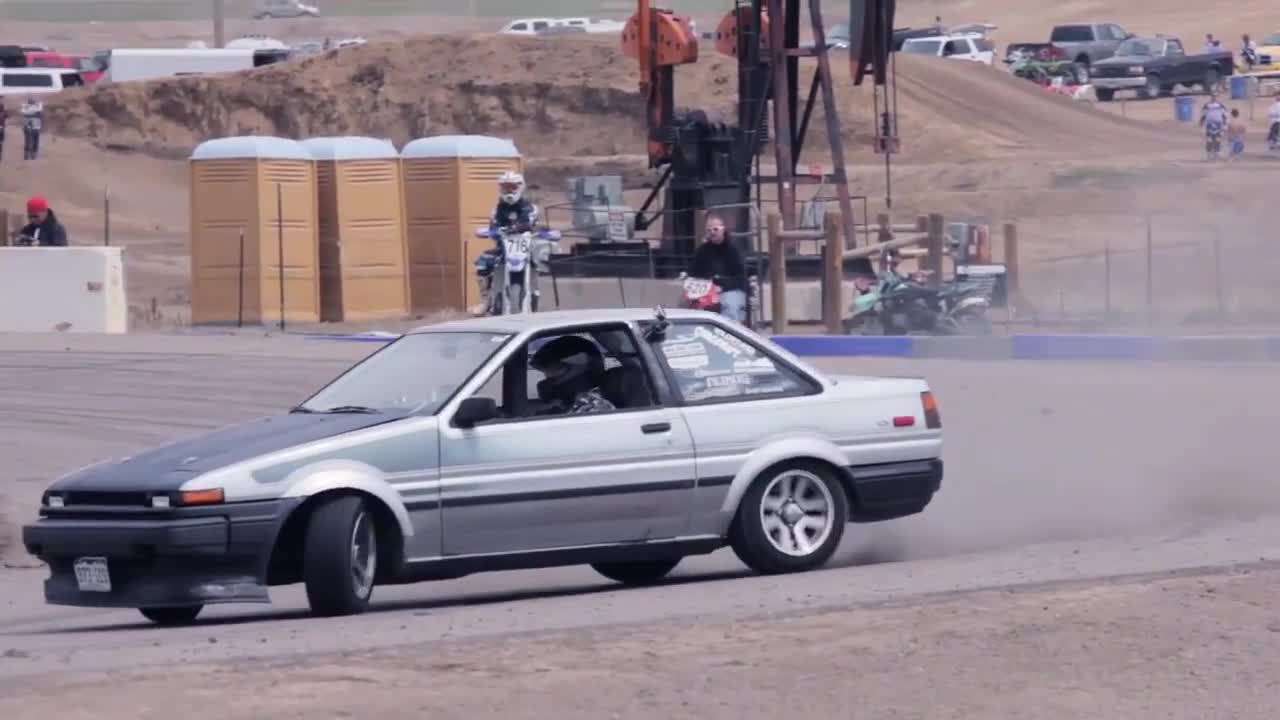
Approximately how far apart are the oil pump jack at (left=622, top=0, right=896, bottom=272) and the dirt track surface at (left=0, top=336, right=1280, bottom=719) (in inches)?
582

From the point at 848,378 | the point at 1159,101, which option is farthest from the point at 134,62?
the point at 848,378

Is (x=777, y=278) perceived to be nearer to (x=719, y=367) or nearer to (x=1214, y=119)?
(x=719, y=367)

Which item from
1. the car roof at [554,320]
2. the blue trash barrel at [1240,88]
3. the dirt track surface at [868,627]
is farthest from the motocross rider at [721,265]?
the blue trash barrel at [1240,88]

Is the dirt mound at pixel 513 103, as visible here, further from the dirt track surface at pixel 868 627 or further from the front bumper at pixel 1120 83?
the dirt track surface at pixel 868 627

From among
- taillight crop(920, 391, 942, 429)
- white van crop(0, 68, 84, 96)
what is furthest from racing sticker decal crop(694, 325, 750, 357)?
white van crop(0, 68, 84, 96)

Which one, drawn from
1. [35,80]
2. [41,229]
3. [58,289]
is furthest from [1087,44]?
[58,289]

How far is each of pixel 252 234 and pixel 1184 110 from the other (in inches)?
1310

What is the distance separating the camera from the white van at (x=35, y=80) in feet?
218

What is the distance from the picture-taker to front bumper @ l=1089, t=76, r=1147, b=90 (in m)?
60.1

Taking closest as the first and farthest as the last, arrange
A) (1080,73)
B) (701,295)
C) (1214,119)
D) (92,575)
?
(92,575), (701,295), (1214,119), (1080,73)

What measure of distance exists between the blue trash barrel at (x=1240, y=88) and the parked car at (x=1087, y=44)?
20.8ft

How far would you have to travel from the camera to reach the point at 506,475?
31.8ft

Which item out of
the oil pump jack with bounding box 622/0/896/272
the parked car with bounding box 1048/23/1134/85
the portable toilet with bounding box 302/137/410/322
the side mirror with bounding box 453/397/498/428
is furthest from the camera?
the parked car with bounding box 1048/23/1134/85

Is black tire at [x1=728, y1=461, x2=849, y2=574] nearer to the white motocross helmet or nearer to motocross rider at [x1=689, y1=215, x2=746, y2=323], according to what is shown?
motocross rider at [x1=689, y1=215, x2=746, y2=323]
